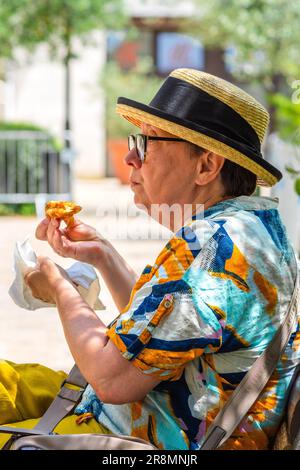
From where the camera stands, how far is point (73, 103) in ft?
81.0

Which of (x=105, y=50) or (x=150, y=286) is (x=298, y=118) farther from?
(x=105, y=50)

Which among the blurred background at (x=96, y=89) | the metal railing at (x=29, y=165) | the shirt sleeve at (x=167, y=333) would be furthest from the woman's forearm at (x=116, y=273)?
the metal railing at (x=29, y=165)

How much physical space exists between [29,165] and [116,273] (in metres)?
11.2

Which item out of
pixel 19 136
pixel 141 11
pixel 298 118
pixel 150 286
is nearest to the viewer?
pixel 150 286

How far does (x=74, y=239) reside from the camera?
2.61 meters

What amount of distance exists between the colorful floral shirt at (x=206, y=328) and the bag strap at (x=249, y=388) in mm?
31

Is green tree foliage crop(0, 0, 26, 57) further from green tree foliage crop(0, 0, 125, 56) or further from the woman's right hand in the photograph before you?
the woman's right hand

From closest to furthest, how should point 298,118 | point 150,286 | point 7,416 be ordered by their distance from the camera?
1. point 150,286
2. point 7,416
3. point 298,118

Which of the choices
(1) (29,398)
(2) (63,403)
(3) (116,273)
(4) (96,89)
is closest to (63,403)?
(2) (63,403)

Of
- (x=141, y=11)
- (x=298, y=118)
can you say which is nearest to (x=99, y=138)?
(x=141, y=11)

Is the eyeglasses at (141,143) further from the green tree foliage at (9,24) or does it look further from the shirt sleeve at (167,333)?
the green tree foliage at (9,24)

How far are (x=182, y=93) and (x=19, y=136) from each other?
11666 mm

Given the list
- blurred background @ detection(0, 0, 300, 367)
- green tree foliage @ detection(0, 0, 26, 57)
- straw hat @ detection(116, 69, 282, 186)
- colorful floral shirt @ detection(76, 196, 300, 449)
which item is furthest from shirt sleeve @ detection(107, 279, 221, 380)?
green tree foliage @ detection(0, 0, 26, 57)

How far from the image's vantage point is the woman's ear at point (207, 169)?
2379 millimetres
